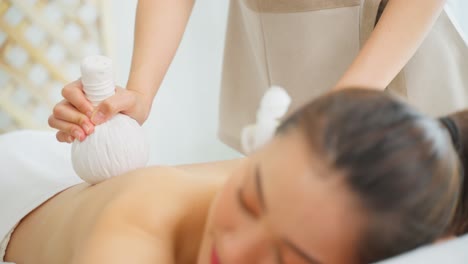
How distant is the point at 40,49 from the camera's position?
1.97m

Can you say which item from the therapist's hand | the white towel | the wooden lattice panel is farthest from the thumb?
the wooden lattice panel

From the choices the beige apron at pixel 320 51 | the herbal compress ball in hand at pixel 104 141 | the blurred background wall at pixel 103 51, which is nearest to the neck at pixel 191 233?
the herbal compress ball in hand at pixel 104 141

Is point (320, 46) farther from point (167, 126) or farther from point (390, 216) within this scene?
point (167, 126)

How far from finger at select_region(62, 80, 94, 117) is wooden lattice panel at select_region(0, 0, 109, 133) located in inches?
33.4

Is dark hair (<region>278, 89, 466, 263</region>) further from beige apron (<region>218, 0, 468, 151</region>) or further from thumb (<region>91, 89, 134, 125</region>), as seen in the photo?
beige apron (<region>218, 0, 468, 151</region>)

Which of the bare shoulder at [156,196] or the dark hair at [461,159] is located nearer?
the dark hair at [461,159]

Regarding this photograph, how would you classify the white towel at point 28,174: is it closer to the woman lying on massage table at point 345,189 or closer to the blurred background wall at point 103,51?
the blurred background wall at point 103,51

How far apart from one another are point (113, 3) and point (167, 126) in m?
0.45

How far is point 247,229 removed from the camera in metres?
0.76

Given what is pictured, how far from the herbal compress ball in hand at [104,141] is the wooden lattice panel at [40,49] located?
879 millimetres

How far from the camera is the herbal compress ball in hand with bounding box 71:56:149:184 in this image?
1.10 metres

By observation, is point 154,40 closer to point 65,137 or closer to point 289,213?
point 65,137

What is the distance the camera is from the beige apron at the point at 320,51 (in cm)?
134

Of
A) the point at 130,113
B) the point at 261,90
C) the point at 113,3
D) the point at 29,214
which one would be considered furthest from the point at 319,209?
the point at 113,3
